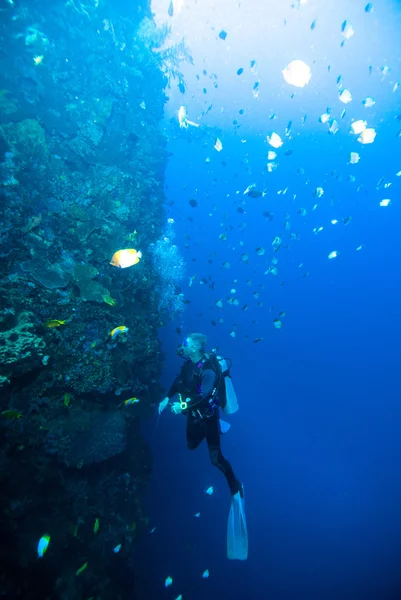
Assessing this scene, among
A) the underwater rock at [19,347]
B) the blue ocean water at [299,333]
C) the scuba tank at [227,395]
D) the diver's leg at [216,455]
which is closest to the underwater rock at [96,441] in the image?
the underwater rock at [19,347]

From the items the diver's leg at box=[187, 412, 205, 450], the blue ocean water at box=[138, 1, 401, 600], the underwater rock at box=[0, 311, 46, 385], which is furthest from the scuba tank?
the blue ocean water at box=[138, 1, 401, 600]

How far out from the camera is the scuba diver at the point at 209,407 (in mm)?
5121

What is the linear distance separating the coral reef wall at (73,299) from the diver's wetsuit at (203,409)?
1862 millimetres

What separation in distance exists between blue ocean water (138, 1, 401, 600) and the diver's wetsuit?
20.5ft

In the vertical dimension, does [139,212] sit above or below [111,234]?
above

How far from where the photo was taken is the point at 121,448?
6.95 meters

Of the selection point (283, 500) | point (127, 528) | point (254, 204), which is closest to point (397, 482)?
point (283, 500)

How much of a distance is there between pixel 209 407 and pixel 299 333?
2432 inches

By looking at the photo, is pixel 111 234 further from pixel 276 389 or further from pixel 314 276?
pixel 314 276

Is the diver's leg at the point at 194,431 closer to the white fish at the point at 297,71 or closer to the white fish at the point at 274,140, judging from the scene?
the white fish at the point at 274,140

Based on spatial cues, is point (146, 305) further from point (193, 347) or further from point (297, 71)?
point (297, 71)

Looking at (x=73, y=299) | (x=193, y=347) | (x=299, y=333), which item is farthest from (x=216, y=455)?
(x=299, y=333)

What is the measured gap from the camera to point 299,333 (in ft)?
205

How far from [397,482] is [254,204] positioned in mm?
64173
